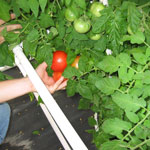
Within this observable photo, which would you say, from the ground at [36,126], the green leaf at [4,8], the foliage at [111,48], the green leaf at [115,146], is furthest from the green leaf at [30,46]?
the ground at [36,126]

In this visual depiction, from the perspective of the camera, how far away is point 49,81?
104 cm

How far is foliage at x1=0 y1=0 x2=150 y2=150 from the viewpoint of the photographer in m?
0.47

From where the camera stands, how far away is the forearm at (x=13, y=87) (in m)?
0.91

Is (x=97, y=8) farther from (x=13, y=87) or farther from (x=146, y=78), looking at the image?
(x=13, y=87)

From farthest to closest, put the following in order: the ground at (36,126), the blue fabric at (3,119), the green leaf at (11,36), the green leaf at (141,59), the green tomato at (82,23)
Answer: the ground at (36,126), the blue fabric at (3,119), the green leaf at (11,36), the green tomato at (82,23), the green leaf at (141,59)

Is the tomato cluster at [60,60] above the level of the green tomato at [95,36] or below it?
below

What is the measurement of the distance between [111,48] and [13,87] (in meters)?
0.54

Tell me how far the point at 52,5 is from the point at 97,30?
0.63 ft

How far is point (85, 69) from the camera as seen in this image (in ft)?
2.49

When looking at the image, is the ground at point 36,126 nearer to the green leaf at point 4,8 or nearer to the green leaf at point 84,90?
the green leaf at point 84,90

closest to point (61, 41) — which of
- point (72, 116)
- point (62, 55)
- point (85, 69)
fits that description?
point (62, 55)

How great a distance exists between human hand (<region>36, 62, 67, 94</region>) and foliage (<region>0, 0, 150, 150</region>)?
14cm

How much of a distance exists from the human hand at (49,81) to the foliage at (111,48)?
145 mm

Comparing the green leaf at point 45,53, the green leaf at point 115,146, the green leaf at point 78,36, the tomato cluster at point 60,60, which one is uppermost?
the green leaf at point 78,36
